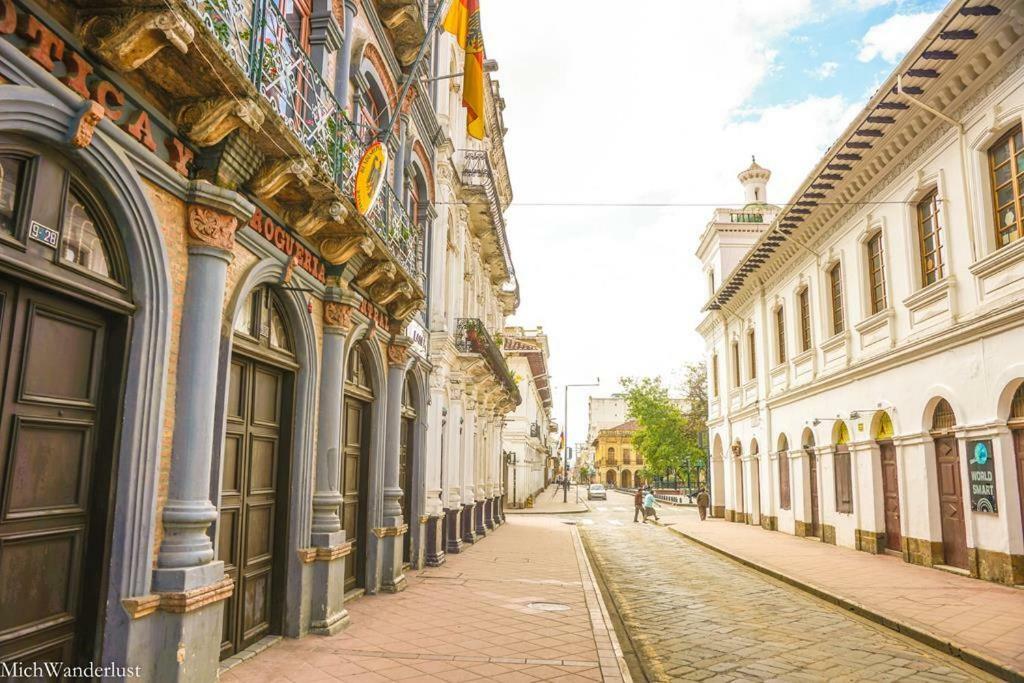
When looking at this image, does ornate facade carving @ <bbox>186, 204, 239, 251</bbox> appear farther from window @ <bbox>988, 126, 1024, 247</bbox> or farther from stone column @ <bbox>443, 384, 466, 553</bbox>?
window @ <bbox>988, 126, 1024, 247</bbox>

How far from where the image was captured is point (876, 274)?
676 inches

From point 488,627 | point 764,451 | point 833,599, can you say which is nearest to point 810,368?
point 764,451

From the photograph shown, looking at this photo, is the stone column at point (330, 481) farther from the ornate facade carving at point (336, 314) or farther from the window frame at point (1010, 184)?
the window frame at point (1010, 184)

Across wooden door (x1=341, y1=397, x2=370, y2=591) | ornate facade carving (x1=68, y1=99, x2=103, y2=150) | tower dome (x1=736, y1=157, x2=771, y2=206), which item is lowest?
wooden door (x1=341, y1=397, x2=370, y2=591)

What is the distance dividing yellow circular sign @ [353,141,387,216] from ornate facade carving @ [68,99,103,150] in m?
3.83

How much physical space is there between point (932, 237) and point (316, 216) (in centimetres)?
1263

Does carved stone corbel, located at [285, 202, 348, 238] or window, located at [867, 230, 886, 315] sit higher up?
window, located at [867, 230, 886, 315]

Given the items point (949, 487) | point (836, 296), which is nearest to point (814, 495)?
point (836, 296)

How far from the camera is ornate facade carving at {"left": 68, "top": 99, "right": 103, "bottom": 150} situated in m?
4.32

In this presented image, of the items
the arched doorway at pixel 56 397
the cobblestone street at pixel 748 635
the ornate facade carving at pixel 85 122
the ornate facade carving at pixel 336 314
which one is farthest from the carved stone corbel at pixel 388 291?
the ornate facade carving at pixel 85 122

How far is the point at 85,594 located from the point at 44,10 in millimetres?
3699

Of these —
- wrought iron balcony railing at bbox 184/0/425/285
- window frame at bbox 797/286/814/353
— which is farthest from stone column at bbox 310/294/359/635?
window frame at bbox 797/286/814/353

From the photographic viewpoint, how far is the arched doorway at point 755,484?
1048 inches

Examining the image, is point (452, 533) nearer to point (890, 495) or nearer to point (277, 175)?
point (890, 495)
